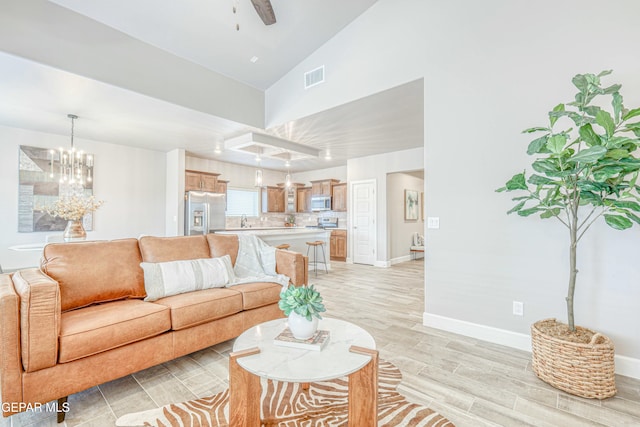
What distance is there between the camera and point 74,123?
459 centimetres

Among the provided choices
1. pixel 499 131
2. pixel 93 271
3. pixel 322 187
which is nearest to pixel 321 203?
pixel 322 187

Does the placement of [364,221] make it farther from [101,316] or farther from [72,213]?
[101,316]

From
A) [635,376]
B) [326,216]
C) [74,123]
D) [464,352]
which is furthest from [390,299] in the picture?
[74,123]

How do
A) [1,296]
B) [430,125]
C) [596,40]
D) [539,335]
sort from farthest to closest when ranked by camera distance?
[430,125], [596,40], [539,335], [1,296]

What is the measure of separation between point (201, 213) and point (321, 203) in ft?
10.8

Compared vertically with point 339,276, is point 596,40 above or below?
above

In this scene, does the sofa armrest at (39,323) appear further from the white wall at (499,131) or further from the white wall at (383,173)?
the white wall at (383,173)

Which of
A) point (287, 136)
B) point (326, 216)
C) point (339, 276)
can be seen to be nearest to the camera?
point (287, 136)

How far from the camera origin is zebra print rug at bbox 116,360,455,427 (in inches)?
65.2

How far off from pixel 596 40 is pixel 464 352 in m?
2.81

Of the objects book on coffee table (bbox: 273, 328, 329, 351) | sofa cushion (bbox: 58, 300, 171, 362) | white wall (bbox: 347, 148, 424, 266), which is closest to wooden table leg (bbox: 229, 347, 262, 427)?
book on coffee table (bbox: 273, 328, 329, 351)

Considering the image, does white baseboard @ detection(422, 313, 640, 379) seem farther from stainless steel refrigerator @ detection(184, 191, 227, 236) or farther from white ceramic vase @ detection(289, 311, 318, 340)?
stainless steel refrigerator @ detection(184, 191, 227, 236)

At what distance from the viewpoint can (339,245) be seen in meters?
7.79

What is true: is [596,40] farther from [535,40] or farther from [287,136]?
[287,136]
